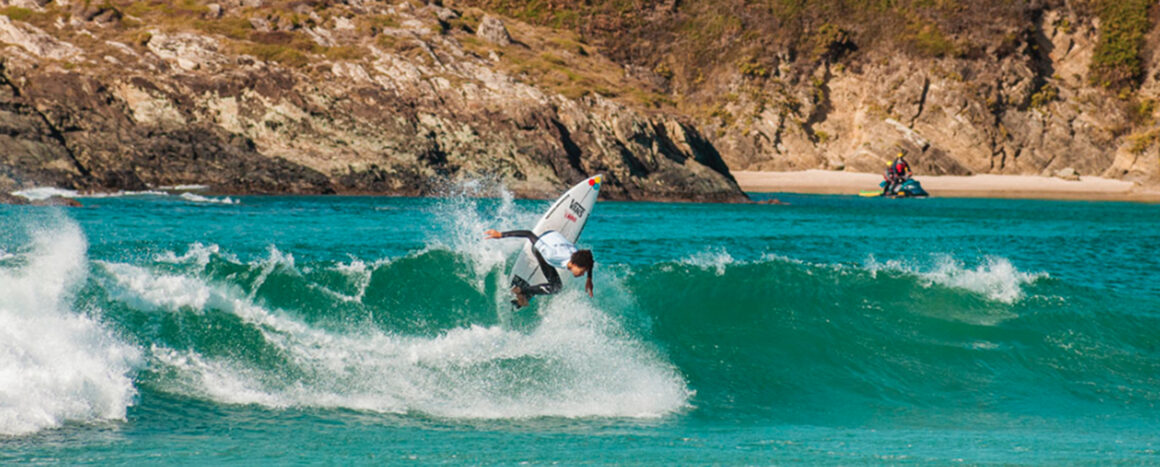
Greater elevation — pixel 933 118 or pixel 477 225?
pixel 933 118

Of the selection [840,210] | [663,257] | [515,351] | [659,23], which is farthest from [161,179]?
[659,23]

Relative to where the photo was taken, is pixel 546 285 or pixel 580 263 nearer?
pixel 580 263

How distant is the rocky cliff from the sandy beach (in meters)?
1.86

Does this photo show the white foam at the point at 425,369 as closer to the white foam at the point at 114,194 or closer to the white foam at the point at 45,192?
the white foam at the point at 114,194

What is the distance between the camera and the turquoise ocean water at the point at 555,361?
7.43 metres

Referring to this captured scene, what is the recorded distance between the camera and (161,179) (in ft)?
104

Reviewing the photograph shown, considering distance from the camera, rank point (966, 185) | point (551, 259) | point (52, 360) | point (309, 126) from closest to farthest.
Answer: point (52, 360)
point (551, 259)
point (309, 126)
point (966, 185)

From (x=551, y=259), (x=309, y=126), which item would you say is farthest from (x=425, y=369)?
(x=309, y=126)

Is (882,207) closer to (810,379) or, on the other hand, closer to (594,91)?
(594,91)

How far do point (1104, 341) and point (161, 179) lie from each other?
28798 millimetres

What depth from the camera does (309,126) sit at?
34.1 meters

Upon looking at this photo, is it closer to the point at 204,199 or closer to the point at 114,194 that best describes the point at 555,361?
the point at 204,199

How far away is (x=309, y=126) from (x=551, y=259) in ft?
87.8

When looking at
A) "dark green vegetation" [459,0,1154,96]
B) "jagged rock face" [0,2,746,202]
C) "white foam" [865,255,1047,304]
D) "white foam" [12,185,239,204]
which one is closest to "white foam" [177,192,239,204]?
"white foam" [12,185,239,204]
